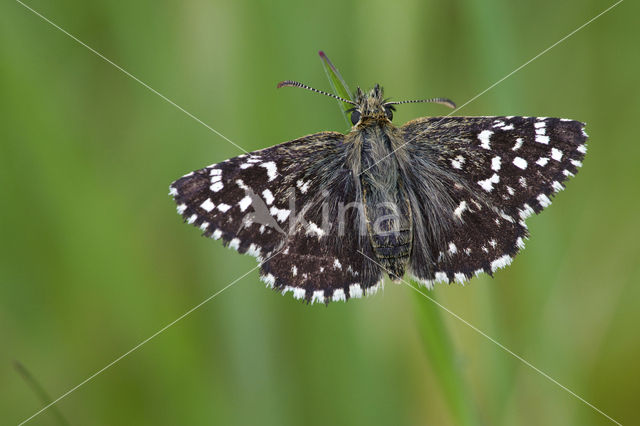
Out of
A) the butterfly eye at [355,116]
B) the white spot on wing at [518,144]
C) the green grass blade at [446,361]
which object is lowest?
the green grass blade at [446,361]

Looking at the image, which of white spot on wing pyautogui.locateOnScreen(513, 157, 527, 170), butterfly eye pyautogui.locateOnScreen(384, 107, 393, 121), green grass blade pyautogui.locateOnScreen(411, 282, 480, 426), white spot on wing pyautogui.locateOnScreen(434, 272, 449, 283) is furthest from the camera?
butterfly eye pyautogui.locateOnScreen(384, 107, 393, 121)

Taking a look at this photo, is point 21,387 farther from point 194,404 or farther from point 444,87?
point 444,87

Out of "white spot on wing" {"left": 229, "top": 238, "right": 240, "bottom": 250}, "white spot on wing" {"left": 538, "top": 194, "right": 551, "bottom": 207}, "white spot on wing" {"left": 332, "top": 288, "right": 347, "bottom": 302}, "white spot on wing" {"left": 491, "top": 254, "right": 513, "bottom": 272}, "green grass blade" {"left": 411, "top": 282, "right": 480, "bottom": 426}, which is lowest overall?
"green grass blade" {"left": 411, "top": 282, "right": 480, "bottom": 426}

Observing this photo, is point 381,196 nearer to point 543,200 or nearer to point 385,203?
point 385,203

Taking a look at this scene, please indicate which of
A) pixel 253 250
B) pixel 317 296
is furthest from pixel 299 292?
pixel 253 250

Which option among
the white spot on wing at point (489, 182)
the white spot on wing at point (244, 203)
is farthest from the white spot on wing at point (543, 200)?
the white spot on wing at point (244, 203)

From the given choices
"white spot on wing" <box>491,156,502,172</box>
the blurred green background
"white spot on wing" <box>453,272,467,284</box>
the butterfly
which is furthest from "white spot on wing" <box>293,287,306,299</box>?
"white spot on wing" <box>491,156,502,172</box>

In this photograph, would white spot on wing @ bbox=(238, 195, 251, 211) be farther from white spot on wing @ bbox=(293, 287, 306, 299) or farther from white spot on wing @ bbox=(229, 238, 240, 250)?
white spot on wing @ bbox=(293, 287, 306, 299)

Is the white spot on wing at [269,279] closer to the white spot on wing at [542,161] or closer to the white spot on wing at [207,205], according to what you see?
the white spot on wing at [207,205]
